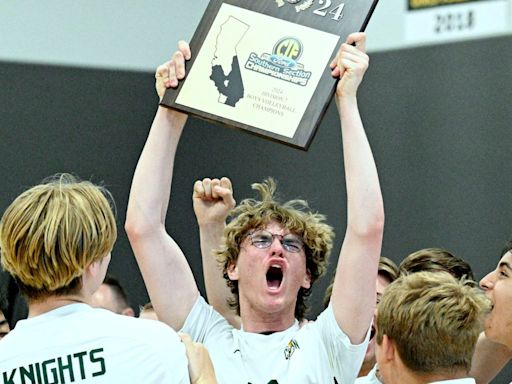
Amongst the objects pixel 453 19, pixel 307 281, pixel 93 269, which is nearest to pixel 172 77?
pixel 307 281

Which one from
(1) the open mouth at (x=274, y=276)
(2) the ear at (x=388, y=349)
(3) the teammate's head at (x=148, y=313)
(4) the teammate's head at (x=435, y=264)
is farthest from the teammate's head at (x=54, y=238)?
(3) the teammate's head at (x=148, y=313)

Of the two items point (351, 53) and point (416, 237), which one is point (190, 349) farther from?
point (416, 237)

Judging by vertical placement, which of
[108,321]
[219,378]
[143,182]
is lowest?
[219,378]

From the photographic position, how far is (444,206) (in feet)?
18.6

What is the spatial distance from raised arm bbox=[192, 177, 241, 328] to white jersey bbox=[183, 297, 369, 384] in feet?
0.63

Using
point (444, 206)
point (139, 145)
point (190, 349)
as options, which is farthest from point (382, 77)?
point (190, 349)

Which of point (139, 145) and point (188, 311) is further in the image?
point (139, 145)

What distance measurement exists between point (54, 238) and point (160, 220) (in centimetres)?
88

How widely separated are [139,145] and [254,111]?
418 centimetres

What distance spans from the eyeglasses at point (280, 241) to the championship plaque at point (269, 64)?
1.45ft

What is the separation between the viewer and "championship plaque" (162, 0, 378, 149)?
291cm

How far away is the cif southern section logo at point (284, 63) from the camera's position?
296 cm

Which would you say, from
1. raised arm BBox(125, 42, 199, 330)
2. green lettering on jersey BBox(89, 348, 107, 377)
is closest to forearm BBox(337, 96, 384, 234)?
raised arm BBox(125, 42, 199, 330)

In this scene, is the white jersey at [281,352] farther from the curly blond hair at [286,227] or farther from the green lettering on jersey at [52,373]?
the green lettering on jersey at [52,373]
